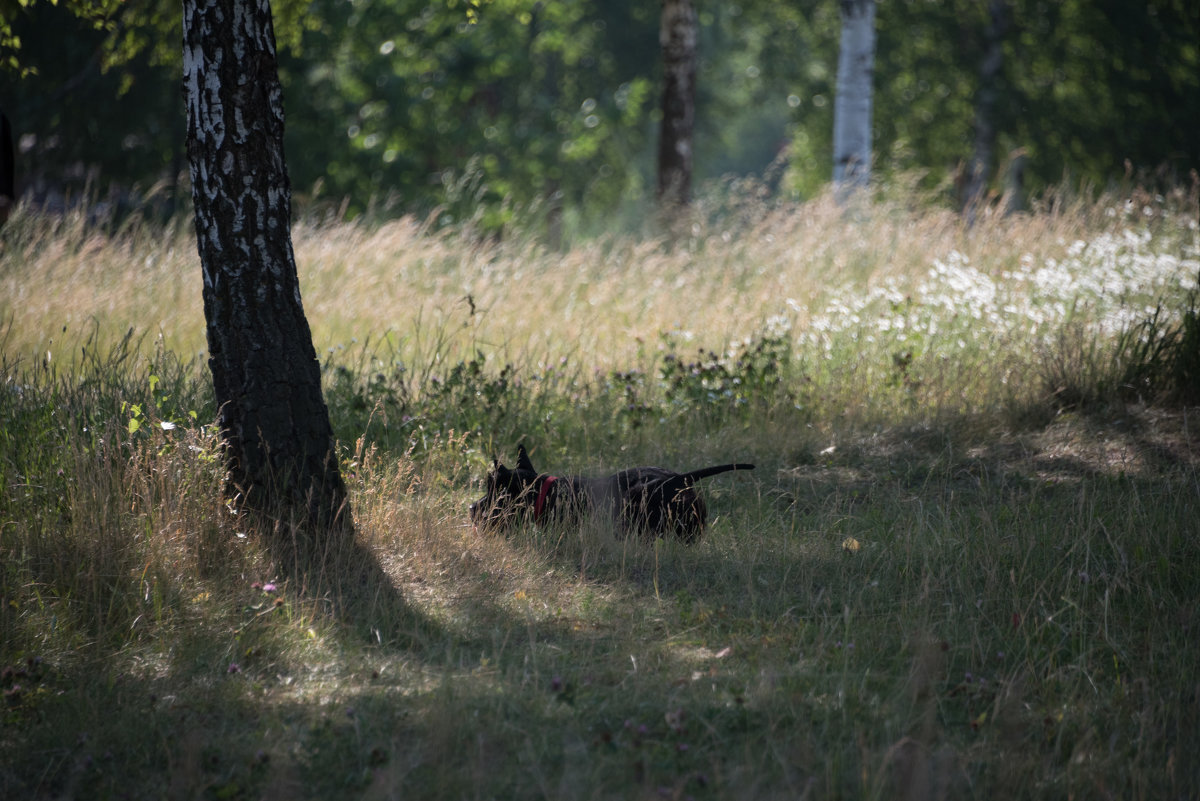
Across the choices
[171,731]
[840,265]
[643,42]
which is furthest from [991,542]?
[643,42]

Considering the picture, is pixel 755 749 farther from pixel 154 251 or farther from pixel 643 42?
pixel 643 42

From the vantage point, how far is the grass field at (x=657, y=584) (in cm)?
238

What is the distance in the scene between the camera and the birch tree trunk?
10477 mm

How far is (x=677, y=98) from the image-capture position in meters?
11.3

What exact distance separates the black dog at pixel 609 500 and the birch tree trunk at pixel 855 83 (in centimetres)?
770

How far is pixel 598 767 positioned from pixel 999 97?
49.9ft

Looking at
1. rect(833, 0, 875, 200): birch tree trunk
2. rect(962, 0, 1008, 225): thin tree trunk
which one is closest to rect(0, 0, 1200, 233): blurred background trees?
rect(962, 0, 1008, 225): thin tree trunk

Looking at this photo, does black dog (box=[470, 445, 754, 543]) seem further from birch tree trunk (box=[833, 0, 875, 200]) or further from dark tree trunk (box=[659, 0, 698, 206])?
birch tree trunk (box=[833, 0, 875, 200])

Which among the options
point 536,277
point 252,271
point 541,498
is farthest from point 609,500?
point 536,277

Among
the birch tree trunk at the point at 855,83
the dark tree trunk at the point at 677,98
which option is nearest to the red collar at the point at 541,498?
the dark tree trunk at the point at 677,98

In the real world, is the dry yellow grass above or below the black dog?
above

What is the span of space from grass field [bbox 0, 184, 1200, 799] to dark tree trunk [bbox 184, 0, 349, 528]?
23cm

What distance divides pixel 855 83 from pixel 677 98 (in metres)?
2.19

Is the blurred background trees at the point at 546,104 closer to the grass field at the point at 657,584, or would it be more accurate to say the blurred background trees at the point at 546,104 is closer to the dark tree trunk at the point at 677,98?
the dark tree trunk at the point at 677,98
